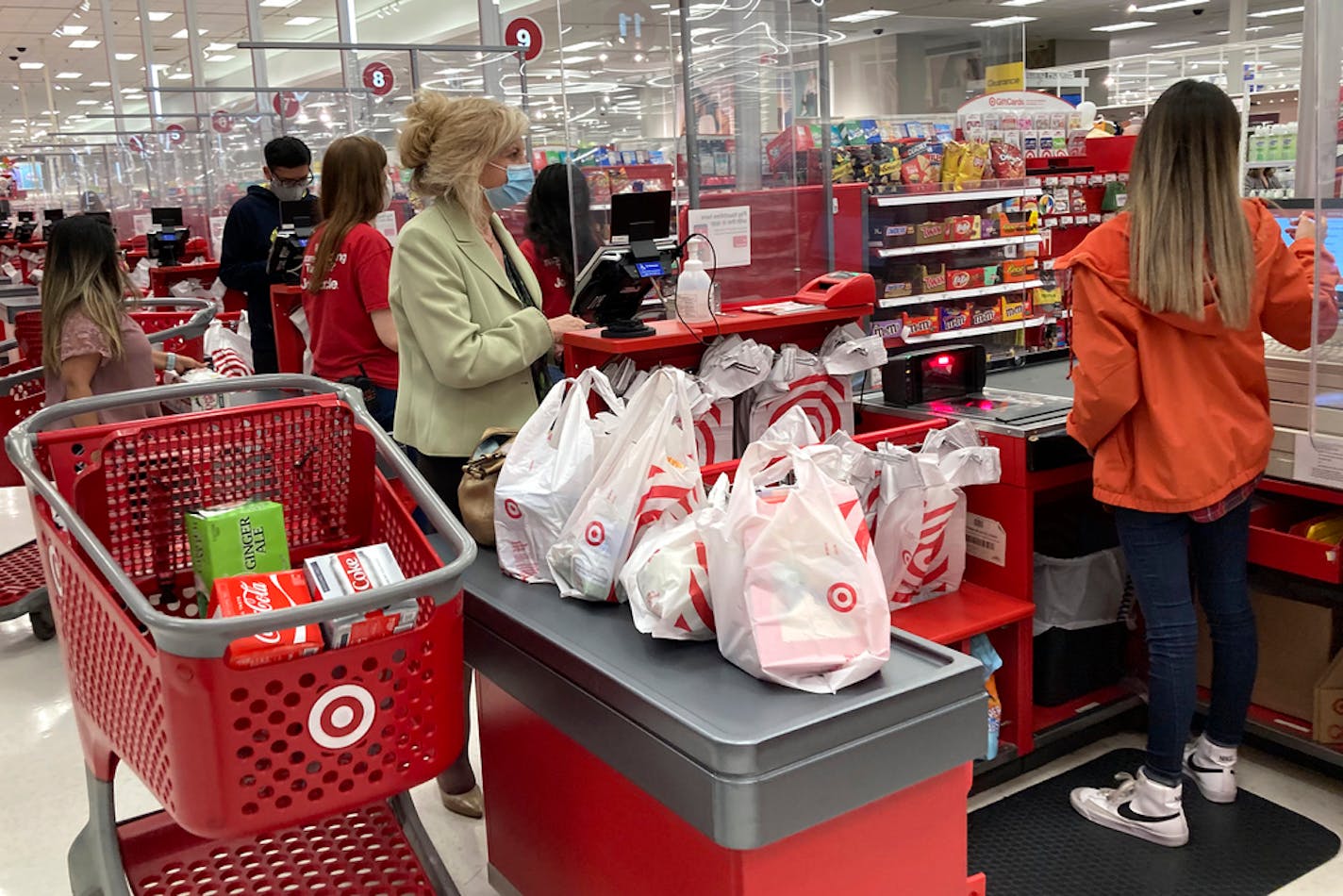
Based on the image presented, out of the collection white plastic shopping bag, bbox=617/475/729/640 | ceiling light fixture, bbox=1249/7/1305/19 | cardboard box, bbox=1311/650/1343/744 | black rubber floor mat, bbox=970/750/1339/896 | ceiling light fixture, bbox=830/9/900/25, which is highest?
ceiling light fixture, bbox=830/9/900/25

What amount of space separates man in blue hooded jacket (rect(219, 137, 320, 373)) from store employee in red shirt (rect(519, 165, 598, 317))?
5.85 ft

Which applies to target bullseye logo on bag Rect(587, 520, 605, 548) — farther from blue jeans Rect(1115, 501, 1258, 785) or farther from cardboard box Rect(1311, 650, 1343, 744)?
cardboard box Rect(1311, 650, 1343, 744)

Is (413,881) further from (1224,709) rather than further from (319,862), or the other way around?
(1224,709)

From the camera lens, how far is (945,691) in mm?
1601

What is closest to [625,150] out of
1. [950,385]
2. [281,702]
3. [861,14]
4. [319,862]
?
[950,385]

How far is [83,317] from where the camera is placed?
3648 millimetres

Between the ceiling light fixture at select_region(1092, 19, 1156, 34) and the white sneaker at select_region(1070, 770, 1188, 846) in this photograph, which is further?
the ceiling light fixture at select_region(1092, 19, 1156, 34)

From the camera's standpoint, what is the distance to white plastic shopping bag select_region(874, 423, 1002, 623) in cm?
276

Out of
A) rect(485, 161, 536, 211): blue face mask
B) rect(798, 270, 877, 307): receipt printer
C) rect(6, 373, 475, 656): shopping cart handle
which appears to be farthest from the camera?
rect(485, 161, 536, 211): blue face mask

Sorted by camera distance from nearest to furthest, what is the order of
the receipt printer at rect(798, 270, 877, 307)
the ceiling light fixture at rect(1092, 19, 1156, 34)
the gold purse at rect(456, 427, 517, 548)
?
the gold purse at rect(456, 427, 517, 548), the receipt printer at rect(798, 270, 877, 307), the ceiling light fixture at rect(1092, 19, 1156, 34)

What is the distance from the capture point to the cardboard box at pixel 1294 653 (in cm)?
298

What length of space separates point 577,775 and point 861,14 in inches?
722

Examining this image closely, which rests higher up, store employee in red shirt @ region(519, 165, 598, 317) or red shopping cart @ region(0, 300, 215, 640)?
store employee in red shirt @ region(519, 165, 598, 317)

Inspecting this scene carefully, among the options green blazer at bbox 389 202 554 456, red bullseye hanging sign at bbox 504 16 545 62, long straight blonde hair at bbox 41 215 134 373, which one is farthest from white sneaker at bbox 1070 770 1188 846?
red bullseye hanging sign at bbox 504 16 545 62
